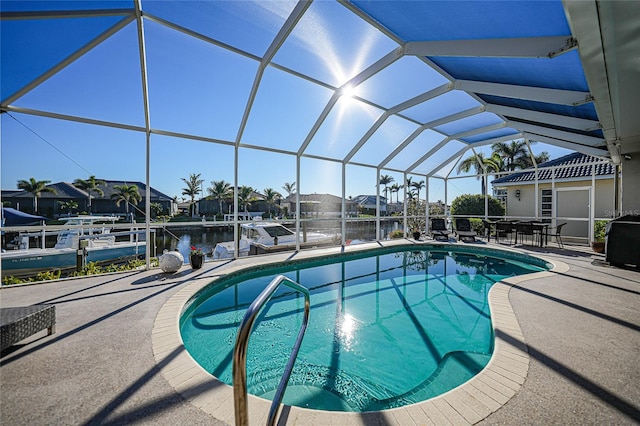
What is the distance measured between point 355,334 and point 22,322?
3574 millimetres

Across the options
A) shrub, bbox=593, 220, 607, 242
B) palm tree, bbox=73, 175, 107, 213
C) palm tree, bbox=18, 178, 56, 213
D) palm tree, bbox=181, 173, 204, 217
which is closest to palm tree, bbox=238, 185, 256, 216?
palm tree, bbox=181, 173, 204, 217

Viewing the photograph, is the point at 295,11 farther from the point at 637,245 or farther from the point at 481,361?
the point at 637,245

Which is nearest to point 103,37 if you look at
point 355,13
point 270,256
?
point 355,13

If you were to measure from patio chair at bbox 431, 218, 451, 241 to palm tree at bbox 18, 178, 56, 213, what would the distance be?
24833 millimetres

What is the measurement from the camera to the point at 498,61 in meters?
4.25

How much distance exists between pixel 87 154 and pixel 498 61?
1238cm

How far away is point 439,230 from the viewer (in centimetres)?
1123

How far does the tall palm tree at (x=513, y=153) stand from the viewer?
2269cm

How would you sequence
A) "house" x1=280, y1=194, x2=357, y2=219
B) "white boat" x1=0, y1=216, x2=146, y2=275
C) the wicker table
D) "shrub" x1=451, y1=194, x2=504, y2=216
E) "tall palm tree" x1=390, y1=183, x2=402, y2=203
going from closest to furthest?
the wicker table < "white boat" x1=0, y1=216, x2=146, y2=275 < "shrub" x1=451, y1=194, x2=504, y2=216 < "house" x1=280, y1=194, x2=357, y2=219 < "tall palm tree" x1=390, y1=183, x2=402, y2=203

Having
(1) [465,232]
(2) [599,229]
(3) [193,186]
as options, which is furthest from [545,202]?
(3) [193,186]

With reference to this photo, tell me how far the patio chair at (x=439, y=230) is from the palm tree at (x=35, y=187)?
2483cm

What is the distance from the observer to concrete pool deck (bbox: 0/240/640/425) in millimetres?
1750

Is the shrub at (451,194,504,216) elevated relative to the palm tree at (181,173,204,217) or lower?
lower

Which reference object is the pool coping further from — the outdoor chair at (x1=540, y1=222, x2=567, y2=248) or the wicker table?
the outdoor chair at (x1=540, y1=222, x2=567, y2=248)
